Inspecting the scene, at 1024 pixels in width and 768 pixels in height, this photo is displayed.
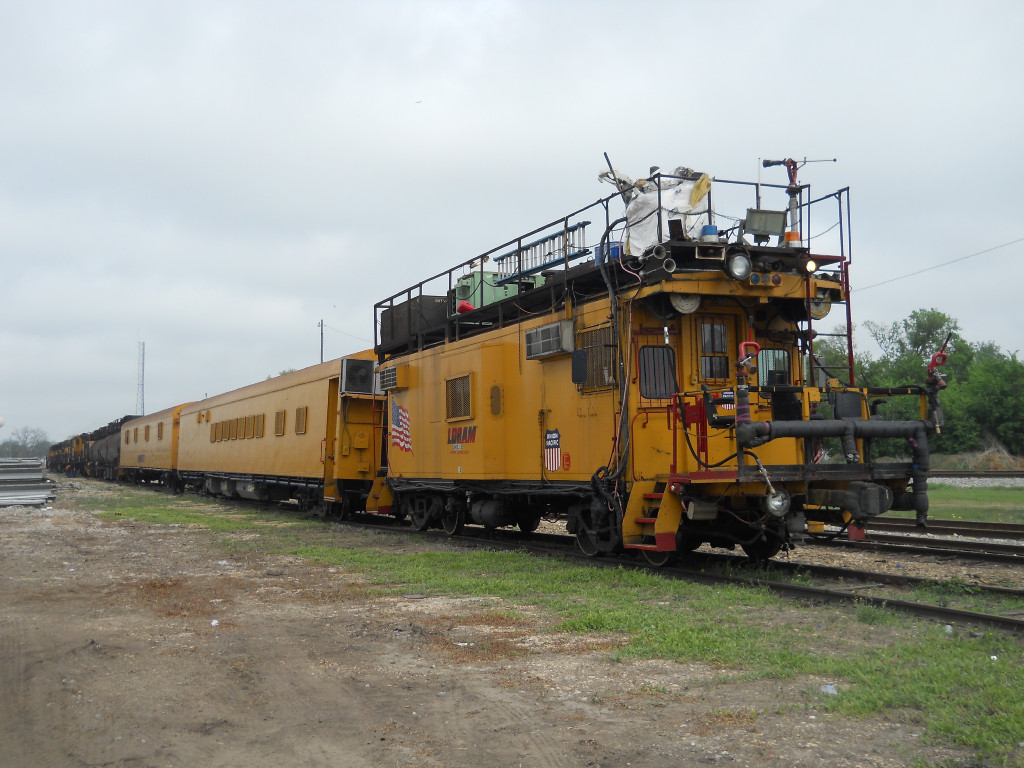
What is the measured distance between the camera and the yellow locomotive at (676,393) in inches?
340

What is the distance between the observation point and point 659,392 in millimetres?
9867

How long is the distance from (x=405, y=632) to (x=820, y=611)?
3.69 meters

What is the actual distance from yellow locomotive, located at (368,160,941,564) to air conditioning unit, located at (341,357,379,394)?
5824 mm

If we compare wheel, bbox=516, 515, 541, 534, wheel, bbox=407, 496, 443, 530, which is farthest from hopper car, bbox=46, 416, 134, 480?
wheel, bbox=516, 515, 541, 534

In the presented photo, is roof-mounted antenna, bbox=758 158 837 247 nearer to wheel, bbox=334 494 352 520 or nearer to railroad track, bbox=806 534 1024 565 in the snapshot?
railroad track, bbox=806 534 1024 565

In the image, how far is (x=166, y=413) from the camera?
36750 millimetres

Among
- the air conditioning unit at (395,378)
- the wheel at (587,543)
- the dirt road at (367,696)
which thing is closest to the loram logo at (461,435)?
the air conditioning unit at (395,378)

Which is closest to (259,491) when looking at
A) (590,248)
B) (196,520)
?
(196,520)

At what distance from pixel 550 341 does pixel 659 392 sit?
186cm

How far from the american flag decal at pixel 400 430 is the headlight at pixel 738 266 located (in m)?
7.71

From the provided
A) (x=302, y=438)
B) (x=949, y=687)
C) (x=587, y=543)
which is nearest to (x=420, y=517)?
(x=587, y=543)

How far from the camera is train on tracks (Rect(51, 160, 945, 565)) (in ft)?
28.5

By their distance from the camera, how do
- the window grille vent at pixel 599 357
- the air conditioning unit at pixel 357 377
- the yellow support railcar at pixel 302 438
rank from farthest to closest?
the yellow support railcar at pixel 302 438 → the air conditioning unit at pixel 357 377 → the window grille vent at pixel 599 357

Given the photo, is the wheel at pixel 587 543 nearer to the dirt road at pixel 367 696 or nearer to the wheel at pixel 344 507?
the dirt road at pixel 367 696
